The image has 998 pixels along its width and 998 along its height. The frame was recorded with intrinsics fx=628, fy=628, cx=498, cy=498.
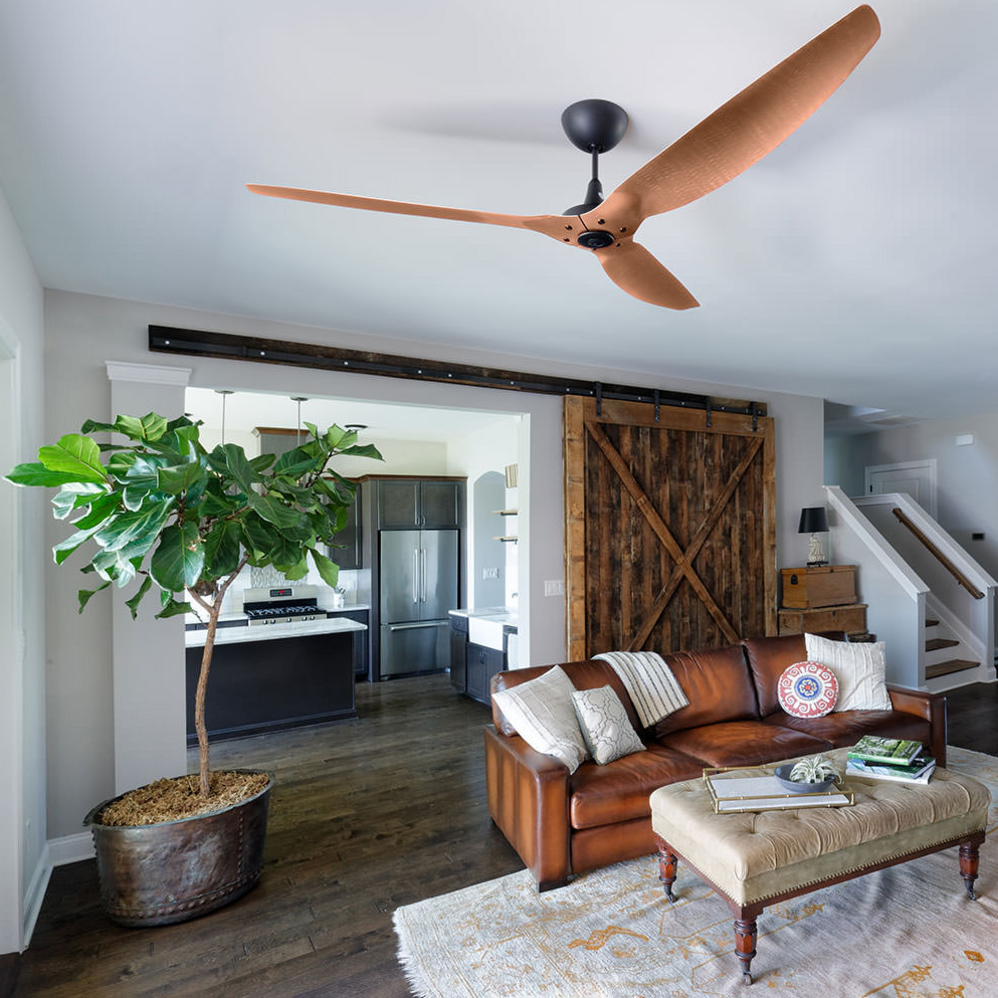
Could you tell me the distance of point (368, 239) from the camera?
2.60m

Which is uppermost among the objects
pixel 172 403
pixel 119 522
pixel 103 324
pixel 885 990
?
pixel 103 324

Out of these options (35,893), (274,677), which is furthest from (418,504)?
(35,893)

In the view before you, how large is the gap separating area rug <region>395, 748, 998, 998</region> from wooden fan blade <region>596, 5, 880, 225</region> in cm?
241

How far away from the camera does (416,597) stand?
280 inches

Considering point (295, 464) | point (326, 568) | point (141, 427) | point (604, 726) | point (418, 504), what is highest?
Answer: point (141, 427)

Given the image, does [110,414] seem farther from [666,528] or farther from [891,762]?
[891,762]

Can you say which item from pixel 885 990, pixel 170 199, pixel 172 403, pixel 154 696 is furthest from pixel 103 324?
pixel 885 990

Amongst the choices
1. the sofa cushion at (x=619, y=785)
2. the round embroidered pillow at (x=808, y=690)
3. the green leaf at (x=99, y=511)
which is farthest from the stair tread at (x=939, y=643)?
the green leaf at (x=99, y=511)

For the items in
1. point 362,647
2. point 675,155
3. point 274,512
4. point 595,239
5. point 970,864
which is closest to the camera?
point 675,155

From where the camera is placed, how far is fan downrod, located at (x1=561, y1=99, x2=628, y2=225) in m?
1.74

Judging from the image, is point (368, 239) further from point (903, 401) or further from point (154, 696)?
point (903, 401)

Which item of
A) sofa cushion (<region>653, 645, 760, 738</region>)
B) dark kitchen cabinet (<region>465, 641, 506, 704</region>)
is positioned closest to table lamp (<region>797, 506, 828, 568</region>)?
sofa cushion (<region>653, 645, 760, 738</region>)

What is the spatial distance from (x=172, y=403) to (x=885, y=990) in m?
3.87

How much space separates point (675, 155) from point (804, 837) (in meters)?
2.18
